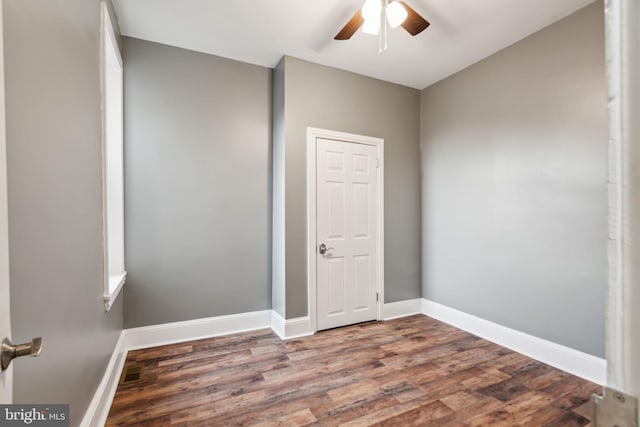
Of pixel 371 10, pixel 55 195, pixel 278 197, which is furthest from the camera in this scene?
pixel 278 197

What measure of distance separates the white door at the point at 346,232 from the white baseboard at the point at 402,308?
0.19 m

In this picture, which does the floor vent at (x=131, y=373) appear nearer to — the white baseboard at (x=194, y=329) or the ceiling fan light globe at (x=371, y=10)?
the white baseboard at (x=194, y=329)

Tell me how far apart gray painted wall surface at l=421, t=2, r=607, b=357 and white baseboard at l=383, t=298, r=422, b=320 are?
12.1 inches

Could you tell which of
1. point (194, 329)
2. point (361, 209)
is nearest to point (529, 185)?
point (361, 209)

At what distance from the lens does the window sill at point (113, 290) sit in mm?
1945

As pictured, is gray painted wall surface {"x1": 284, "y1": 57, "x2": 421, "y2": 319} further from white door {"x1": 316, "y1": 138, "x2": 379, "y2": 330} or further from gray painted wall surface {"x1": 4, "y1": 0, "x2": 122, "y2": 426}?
gray painted wall surface {"x1": 4, "y1": 0, "x2": 122, "y2": 426}

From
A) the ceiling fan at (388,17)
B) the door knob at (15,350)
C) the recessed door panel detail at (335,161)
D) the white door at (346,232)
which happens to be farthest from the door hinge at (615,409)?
the recessed door panel detail at (335,161)

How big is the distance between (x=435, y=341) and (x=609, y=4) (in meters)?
3.11

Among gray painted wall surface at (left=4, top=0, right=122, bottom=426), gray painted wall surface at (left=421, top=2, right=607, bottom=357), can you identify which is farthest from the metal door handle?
gray painted wall surface at (left=4, top=0, right=122, bottom=426)

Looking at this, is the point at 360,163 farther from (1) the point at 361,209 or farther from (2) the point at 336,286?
(2) the point at 336,286

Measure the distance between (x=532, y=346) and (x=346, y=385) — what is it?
1738 millimetres

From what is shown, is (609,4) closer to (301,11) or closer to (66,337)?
(66,337)

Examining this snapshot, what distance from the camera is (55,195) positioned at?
4.03 feet

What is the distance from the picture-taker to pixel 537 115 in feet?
8.50
